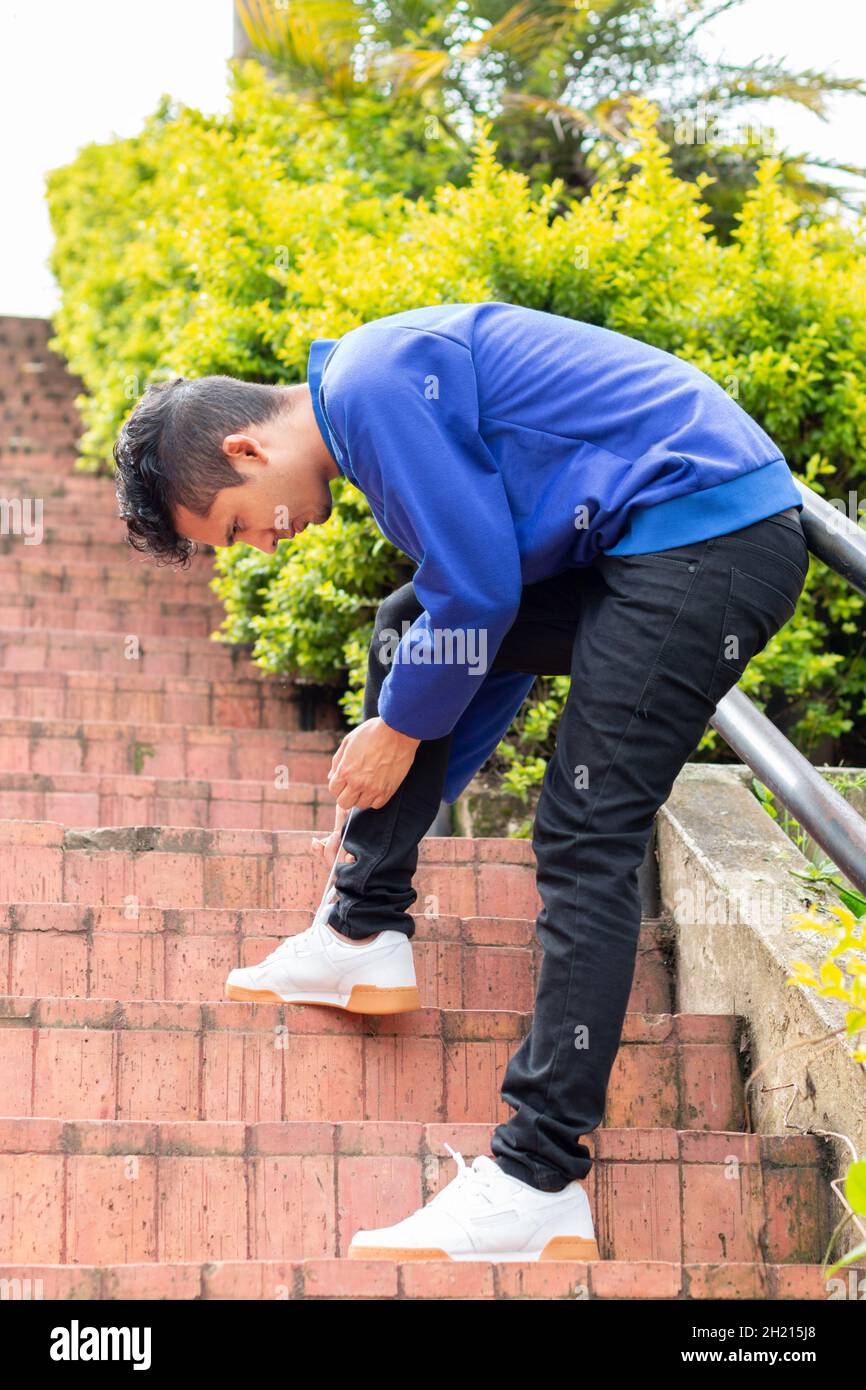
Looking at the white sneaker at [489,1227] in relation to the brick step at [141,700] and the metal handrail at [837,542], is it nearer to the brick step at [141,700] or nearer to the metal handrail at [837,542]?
the metal handrail at [837,542]

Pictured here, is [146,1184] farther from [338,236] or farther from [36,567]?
[36,567]

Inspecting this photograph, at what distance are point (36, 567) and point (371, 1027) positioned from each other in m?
3.67

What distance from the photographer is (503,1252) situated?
1894 millimetres

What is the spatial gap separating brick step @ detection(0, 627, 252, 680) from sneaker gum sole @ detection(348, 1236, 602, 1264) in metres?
3.12

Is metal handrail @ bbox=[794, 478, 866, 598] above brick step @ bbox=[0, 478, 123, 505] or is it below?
below

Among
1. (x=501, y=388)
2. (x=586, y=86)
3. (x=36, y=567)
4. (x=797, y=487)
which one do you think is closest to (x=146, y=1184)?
(x=501, y=388)

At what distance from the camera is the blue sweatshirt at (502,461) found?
1.92 meters

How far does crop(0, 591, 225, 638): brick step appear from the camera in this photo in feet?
17.5

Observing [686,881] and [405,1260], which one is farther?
[686,881]

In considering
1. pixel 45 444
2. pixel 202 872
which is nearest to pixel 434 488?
pixel 202 872

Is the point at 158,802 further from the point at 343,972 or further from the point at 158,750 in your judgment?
the point at 343,972

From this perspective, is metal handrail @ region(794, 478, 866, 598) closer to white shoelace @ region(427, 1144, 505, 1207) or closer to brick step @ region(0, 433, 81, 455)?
white shoelace @ region(427, 1144, 505, 1207)

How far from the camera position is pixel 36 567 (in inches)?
221

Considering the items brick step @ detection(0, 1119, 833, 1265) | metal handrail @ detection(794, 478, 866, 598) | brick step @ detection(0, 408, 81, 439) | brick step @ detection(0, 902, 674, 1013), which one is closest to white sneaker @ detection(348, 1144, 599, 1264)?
brick step @ detection(0, 1119, 833, 1265)
